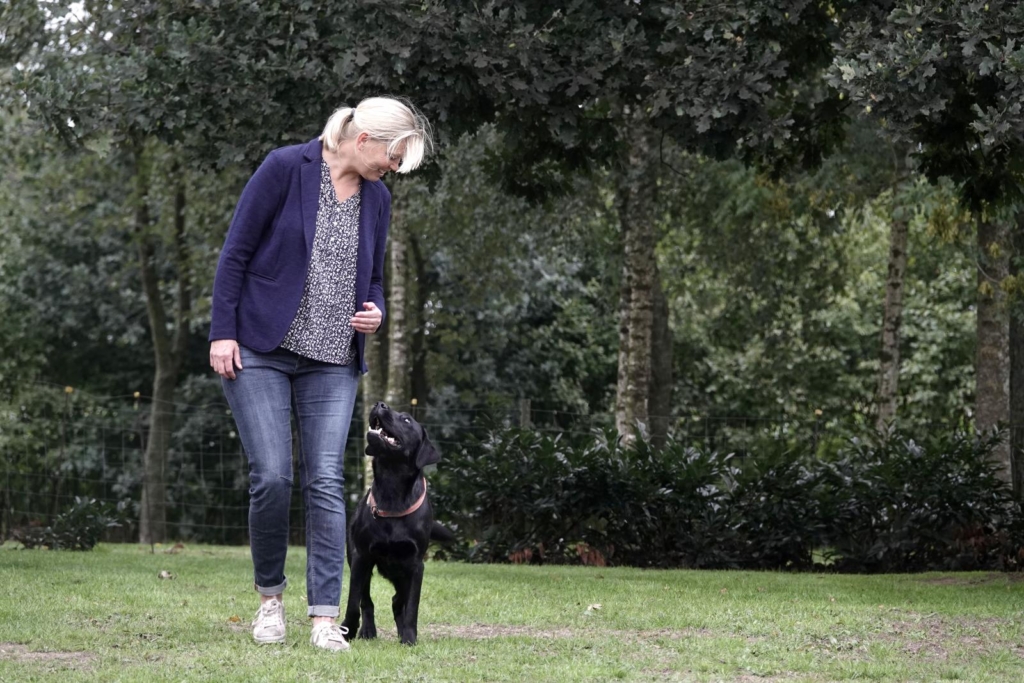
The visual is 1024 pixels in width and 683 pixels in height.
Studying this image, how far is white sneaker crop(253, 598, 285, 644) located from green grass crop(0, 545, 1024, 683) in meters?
0.10

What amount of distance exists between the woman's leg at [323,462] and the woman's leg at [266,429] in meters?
0.08

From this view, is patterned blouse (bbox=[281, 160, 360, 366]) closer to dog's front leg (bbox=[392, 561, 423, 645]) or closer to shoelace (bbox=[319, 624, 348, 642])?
dog's front leg (bbox=[392, 561, 423, 645])

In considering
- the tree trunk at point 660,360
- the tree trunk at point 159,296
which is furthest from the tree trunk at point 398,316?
the tree trunk at point 159,296

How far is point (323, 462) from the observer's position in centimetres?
550

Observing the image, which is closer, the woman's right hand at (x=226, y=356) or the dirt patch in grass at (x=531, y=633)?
the woman's right hand at (x=226, y=356)

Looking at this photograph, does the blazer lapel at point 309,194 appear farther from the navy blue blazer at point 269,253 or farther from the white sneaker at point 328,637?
the white sneaker at point 328,637

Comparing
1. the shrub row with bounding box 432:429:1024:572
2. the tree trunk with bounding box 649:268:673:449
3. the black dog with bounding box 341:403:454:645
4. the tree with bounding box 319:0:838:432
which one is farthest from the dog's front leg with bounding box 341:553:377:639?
the tree trunk with bounding box 649:268:673:449

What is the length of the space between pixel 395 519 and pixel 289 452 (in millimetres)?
519

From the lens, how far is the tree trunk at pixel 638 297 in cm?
1424

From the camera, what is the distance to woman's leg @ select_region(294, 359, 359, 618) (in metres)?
5.49

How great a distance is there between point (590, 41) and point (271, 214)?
4.27m

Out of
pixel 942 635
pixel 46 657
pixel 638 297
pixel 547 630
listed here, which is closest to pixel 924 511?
pixel 638 297

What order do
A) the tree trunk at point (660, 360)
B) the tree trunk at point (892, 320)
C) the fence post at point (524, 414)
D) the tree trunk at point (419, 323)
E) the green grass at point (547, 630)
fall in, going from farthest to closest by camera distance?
the tree trunk at point (419, 323), the tree trunk at point (660, 360), the tree trunk at point (892, 320), the fence post at point (524, 414), the green grass at point (547, 630)

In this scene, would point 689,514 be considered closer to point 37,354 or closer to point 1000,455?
point 1000,455
